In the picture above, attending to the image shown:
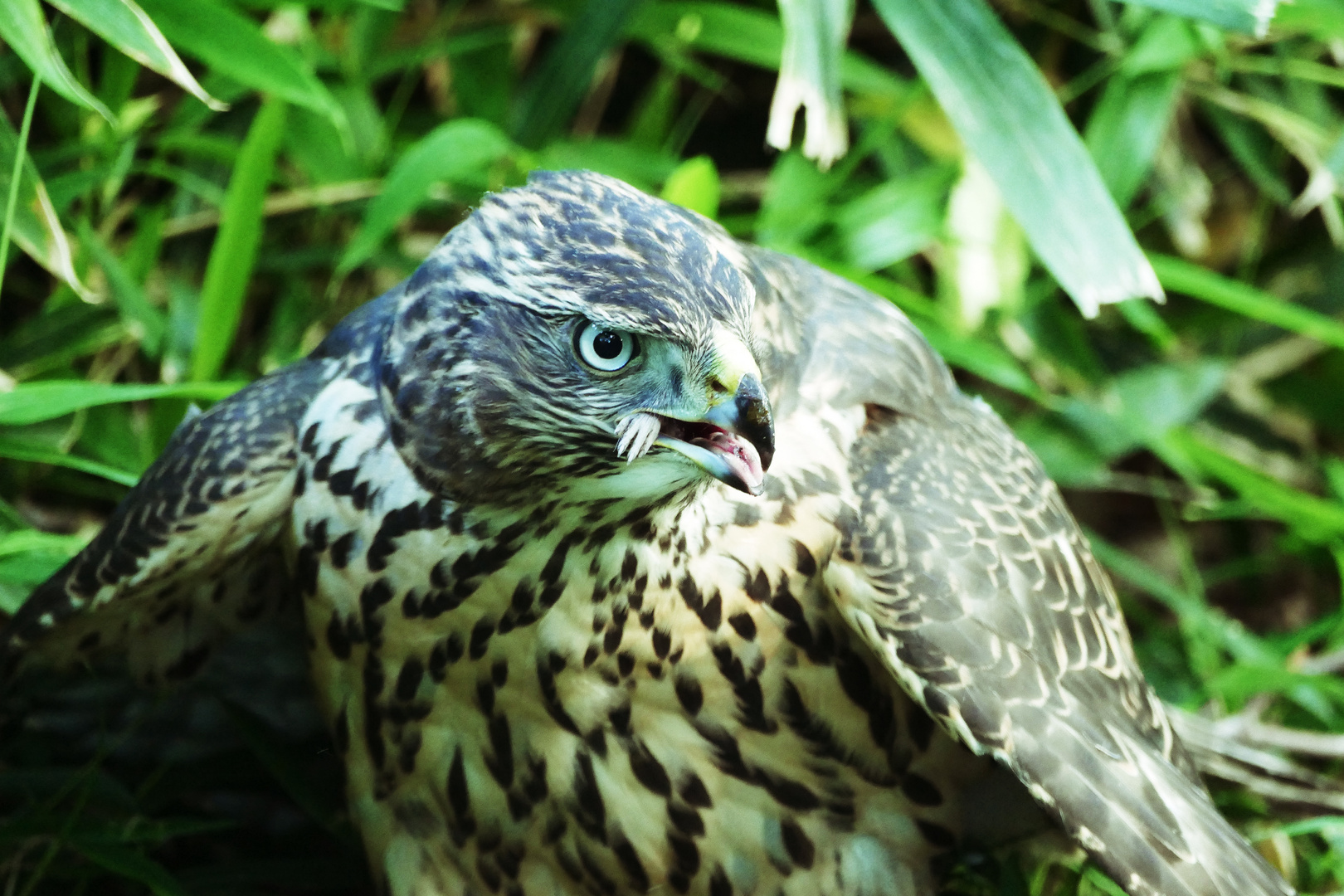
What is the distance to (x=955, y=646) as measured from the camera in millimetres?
2107

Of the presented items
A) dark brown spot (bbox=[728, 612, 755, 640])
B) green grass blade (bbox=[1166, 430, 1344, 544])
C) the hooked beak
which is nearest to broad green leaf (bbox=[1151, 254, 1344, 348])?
green grass blade (bbox=[1166, 430, 1344, 544])

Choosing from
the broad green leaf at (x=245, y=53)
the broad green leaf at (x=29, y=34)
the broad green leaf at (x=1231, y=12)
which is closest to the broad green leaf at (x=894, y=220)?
the broad green leaf at (x=1231, y=12)

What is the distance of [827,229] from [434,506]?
1.81m

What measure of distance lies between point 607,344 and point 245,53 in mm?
1378

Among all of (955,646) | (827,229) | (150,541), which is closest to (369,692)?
(150,541)

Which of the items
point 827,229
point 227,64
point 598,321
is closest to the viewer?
point 598,321

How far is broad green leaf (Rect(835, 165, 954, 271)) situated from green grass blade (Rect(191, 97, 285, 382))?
1.35 meters

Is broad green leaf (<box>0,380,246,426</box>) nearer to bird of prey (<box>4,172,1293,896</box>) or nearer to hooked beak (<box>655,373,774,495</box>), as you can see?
bird of prey (<box>4,172,1293,896</box>)

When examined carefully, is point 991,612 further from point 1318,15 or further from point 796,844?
point 1318,15

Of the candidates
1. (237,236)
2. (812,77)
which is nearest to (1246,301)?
(812,77)

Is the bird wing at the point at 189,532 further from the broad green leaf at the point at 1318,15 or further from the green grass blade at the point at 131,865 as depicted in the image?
the broad green leaf at the point at 1318,15

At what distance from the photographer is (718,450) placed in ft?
5.89

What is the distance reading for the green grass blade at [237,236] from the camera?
9.77 feet

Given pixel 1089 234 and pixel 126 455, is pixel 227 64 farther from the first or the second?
pixel 1089 234
